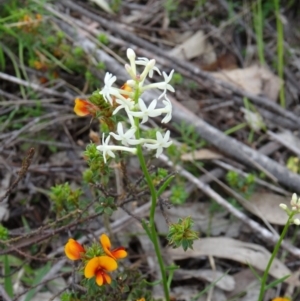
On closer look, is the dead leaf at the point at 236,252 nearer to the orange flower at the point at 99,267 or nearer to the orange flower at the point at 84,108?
the orange flower at the point at 99,267

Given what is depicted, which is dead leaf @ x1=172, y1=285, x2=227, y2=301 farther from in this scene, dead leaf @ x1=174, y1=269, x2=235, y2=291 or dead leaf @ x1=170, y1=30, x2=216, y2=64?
dead leaf @ x1=170, y1=30, x2=216, y2=64

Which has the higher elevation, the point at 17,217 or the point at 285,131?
the point at 285,131

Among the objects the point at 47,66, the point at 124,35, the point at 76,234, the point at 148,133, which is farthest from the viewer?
the point at 124,35

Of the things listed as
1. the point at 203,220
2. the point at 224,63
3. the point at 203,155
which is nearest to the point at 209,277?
the point at 203,220

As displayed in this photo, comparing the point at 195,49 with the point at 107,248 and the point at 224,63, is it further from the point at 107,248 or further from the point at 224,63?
the point at 107,248

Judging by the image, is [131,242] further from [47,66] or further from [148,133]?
[47,66]

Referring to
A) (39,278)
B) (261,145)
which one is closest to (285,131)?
(261,145)

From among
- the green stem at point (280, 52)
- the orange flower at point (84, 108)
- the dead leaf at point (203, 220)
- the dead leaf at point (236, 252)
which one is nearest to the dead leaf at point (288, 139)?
the green stem at point (280, 52)
